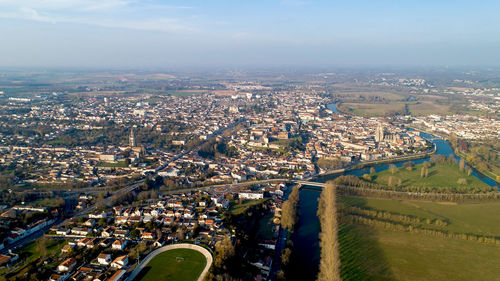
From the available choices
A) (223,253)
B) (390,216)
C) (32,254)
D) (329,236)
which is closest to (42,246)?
(32,254)

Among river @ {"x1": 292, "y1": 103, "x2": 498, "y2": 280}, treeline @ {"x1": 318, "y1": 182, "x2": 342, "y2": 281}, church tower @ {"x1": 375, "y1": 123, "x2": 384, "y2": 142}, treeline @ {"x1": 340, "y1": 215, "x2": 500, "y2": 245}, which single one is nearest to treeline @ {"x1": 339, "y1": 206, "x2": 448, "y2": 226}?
treeline @ {"x1": 340, "y1": 215, "x2": 500, "y2": 245}

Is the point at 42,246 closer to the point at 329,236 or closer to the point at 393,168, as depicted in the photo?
the point at 329,236

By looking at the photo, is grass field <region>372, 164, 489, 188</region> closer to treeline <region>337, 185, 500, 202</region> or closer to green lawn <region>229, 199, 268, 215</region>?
treeline <region>337, 185, 500, 202</region>

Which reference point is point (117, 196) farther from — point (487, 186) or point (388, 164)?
point (487, 186)

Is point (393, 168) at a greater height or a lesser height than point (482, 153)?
lesser

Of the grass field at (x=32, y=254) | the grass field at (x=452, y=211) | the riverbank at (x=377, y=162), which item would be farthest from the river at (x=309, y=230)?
the grass field at (x=32, y=254)

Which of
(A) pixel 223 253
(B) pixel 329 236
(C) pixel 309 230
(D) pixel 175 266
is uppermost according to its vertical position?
(A) pixel 223 253

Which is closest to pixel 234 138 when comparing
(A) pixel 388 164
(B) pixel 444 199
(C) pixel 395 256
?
(A) pixel 388 164
